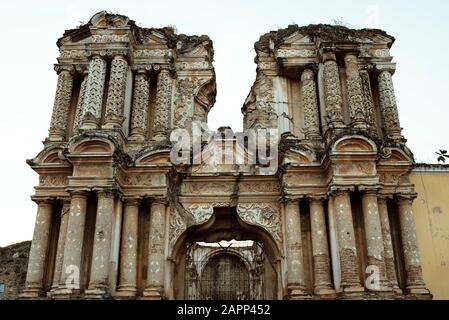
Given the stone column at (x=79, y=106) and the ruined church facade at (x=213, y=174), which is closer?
the ruined church facade at (x=213, y=174)

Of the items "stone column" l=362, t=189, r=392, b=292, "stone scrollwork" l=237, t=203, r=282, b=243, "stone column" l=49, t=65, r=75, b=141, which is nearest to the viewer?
"stone column" l=362, t=189, r=392, b=292

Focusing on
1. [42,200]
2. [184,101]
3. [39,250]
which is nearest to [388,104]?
[184,101]

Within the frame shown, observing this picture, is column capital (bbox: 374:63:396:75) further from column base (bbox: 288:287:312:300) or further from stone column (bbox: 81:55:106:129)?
stone column (bbox: 81:55:106:129)

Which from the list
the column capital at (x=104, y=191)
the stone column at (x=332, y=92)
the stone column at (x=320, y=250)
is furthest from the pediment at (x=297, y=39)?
the column capital at (x=104, y=191)

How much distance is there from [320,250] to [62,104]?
24.1 feet

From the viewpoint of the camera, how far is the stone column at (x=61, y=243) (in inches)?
413

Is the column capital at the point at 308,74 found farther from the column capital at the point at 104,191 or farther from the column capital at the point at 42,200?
the column capital at the point at 42,200

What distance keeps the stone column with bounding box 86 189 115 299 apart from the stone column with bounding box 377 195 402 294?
5.91 meters

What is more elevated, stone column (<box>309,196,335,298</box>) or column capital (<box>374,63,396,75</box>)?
column capital (<box>374,63,396,75</box>)

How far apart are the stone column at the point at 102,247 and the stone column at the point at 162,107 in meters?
2.16

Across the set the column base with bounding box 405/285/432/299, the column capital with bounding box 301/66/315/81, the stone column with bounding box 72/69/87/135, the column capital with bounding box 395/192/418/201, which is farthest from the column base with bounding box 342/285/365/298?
the stone column with bounding box 72/69/87/135

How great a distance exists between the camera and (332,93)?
12.1 metres

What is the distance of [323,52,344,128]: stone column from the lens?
38.7ft

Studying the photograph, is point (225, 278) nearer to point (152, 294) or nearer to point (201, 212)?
point (201, 212)
